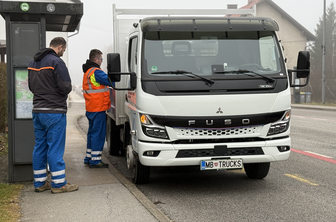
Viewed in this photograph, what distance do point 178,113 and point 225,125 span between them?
62cm

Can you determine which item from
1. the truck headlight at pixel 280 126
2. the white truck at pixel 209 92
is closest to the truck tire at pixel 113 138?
the white truck at pixel 209 92

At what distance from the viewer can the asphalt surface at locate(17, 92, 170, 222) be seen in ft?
16.5

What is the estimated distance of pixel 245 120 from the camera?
236 inches

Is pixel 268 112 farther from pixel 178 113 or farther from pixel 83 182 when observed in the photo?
pixel 83 182

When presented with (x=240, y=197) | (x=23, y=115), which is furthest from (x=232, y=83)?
(x=23, y=115)

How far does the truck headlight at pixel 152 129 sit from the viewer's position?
595 centimetres

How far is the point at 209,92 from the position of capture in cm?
594

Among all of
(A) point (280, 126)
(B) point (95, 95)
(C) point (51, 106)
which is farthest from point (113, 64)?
(A) point (280, 126)

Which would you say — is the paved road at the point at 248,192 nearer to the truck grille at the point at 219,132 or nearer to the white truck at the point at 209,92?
the white truck at the point at 209,92

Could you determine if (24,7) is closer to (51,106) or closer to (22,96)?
(22,96)

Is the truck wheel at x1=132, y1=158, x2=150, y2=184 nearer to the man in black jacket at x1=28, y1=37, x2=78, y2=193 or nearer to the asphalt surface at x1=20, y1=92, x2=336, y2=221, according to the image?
the asphalt surface at x1=20, y1=92, x2=336, y2=221

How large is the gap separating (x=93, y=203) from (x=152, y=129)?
1167 mm

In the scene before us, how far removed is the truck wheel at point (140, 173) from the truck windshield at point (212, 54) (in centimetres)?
134

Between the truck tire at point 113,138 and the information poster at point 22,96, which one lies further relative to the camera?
the truck tire at point 113,138
